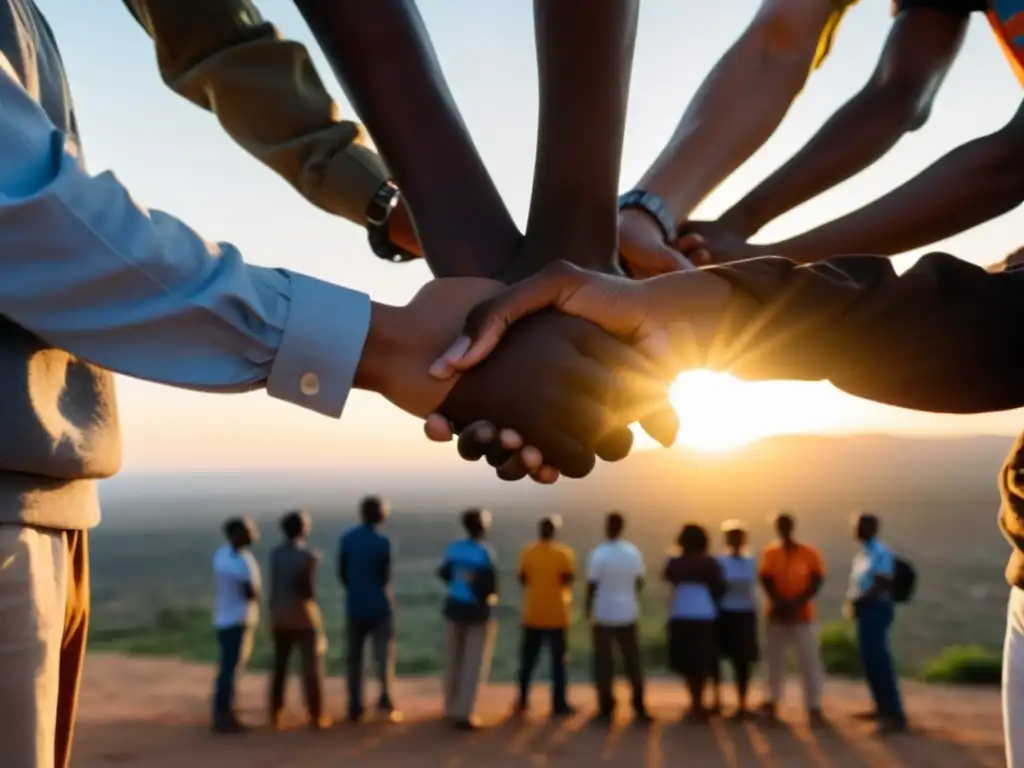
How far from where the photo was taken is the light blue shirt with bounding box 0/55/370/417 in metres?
1.27

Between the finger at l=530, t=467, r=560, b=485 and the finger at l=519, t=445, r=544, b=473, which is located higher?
the finger at l=519, t=445, r=544, b=473

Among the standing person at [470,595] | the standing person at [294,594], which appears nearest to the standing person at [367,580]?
the standing person at [294,594]

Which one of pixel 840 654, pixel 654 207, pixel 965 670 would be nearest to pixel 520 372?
pixel 654 207

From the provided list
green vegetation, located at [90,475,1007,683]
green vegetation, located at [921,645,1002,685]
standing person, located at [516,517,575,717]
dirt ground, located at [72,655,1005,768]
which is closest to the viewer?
dirt ground, located at [72,655,1005,768]

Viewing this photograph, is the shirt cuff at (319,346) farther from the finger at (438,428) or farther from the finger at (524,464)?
the finger at (524,464)

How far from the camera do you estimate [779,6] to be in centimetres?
199

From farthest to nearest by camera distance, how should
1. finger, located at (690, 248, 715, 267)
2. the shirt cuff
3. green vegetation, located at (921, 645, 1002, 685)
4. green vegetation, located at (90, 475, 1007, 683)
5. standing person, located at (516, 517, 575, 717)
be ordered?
green vegetation, located at (90, 475, 1007, 683) → green vegetation, located at (921, 645, 1002, 685) → standing person, located at (516, 517, 575, 717) → finger, located at (690, 248, 715, 267) → the shirt cuff

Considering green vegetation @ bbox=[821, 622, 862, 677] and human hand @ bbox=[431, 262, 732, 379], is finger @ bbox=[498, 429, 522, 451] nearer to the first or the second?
human hand @ bbox=[431, 262, 732, 379]

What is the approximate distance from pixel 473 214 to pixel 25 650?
34.7 inches

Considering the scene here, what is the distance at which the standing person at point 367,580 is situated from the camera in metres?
7.44

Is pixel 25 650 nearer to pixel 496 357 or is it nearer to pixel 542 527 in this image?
pixel 496 357

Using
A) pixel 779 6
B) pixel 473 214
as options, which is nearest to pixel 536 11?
pixel 473 214

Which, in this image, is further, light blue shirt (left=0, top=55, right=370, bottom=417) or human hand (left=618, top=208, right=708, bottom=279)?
human hand (left=618, top=208, right=708, bottom=279)

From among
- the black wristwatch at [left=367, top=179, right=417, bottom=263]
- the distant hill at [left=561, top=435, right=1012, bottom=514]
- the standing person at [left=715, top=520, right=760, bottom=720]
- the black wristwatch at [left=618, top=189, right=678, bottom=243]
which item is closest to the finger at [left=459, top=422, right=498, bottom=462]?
the black wristwatch at [left=618, top=189, right=678, bottom=243]
